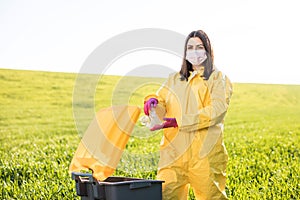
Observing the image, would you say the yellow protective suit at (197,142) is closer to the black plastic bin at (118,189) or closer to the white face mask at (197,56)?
the white face mask at (197,56)

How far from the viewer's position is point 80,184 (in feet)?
12.5

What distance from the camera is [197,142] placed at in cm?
414

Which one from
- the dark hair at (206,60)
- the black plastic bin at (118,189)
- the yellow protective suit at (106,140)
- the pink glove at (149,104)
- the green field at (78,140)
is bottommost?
the green field at (78,140)

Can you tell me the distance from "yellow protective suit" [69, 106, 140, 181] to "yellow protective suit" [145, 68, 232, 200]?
0.52m

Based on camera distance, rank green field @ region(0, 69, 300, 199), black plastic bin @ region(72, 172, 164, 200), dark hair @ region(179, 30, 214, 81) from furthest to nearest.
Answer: green field @ region(0, 69, 300, 199) → dark hair @ region(179, 30, 214, 81) → black plastic bin @ region(72, 172, 164, 200)

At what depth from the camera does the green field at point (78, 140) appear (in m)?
5.34

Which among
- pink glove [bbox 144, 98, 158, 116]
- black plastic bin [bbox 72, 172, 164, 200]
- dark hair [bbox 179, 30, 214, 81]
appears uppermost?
dark hair [bbox 179, 30, 214, 81]

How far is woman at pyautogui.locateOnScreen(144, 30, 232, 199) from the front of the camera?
4.12 metres

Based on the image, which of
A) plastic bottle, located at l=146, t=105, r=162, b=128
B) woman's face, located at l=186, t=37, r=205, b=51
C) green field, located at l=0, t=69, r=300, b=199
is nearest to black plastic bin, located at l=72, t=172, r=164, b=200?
green field, located at l=0, t=69, r=300, b=199

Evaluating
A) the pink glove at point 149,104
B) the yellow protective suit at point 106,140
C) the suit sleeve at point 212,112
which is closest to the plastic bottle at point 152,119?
the pink glove at point 149,104

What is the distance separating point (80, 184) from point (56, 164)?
3316 mm

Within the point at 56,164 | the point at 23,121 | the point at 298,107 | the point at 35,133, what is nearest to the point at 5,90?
the point at 23,121

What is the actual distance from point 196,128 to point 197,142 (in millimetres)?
120

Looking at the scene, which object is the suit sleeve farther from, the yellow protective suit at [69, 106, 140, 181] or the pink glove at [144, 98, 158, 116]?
the yellow protective suit at [69, 106, 140, 181]
